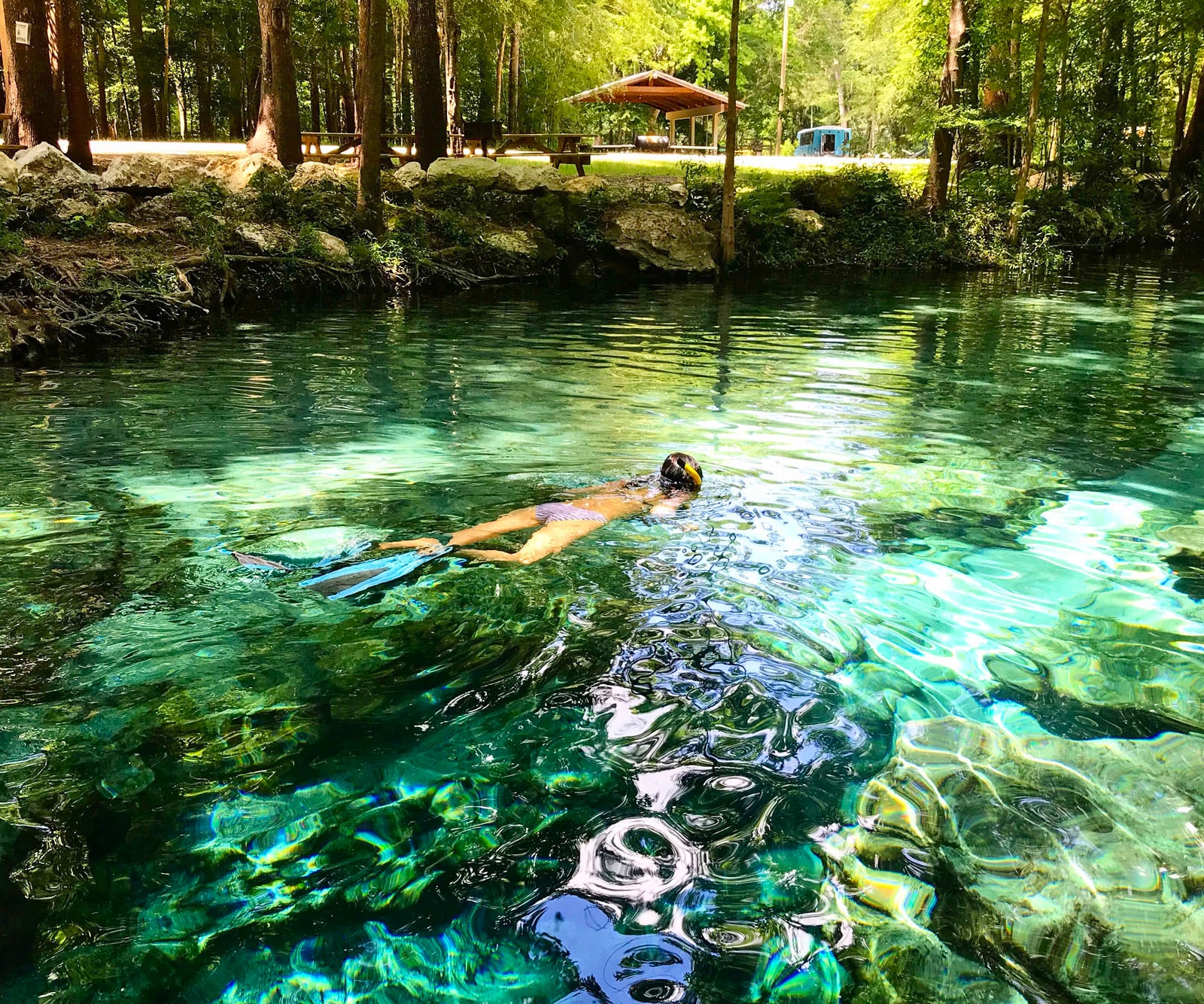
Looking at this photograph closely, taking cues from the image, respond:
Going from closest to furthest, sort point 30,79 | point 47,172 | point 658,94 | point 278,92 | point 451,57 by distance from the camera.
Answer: point 47,172
point 30,79
point 278,92
point 451,57
point 658,94

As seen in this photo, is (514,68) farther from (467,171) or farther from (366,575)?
(366,575)

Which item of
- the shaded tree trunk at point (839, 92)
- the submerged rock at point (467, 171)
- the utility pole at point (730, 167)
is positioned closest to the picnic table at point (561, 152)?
the submerged rock at point (467, 171)

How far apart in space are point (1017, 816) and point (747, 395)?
696cm

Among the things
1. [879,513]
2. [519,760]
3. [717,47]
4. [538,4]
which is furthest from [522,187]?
[717,47]

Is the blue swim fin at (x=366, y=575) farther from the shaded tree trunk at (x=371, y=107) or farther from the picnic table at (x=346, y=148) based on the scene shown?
the picnic table at (x=346, y=148)

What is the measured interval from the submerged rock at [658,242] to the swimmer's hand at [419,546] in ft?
59.9

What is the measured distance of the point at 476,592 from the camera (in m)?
4.59

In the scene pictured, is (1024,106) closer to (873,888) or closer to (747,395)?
(747,395)

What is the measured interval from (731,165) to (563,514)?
16884mm

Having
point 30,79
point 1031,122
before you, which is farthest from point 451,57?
point 1031,122

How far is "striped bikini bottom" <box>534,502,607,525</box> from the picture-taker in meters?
5.43

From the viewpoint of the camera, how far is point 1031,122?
2183 cm

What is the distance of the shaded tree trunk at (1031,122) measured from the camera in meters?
21.1

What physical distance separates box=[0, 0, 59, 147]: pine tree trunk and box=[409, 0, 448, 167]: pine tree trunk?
25.7 ft
